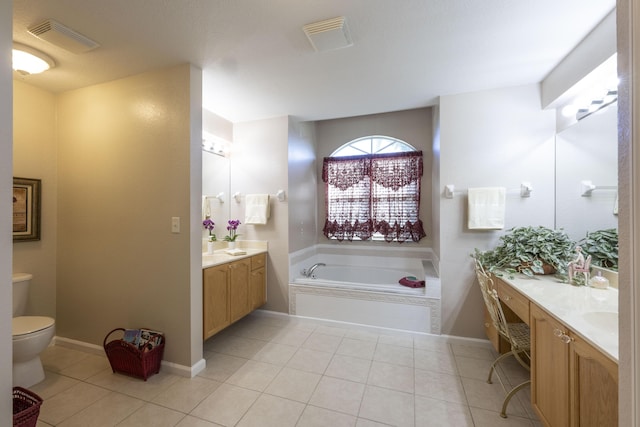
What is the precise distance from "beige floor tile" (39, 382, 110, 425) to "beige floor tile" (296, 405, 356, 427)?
1410mm

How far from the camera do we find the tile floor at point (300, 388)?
1.57 metres

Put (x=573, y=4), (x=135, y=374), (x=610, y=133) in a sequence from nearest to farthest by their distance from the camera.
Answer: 1. (x=573, y=4)
2. (x=610, y=133)
3. (x=135, y=374)

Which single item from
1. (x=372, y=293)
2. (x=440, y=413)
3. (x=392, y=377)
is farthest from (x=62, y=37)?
(x=440, y=413)

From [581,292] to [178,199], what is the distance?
111 inches

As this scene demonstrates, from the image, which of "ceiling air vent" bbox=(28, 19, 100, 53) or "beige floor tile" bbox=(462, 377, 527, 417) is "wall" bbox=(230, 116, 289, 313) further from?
"beige floor tile" bbox=(462, 377, 527, 417)

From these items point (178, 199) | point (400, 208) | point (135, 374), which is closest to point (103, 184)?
point (178, 199)

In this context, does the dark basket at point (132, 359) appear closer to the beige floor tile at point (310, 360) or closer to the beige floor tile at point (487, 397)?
the beige floor tile at point (310, 360)

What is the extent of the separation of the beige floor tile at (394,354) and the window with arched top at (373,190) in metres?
1.53

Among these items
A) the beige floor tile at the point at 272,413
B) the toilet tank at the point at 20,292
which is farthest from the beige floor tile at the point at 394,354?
the toilet tank at the point at 20,292

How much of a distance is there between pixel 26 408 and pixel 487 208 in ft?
11.4

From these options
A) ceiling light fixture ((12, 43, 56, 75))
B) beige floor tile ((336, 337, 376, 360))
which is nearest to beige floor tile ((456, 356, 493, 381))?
beige floor tile ((336, 337, 376, 360))

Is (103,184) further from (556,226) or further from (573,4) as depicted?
(556,226)

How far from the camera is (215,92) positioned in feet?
8.22

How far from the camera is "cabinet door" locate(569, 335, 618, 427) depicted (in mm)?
935
